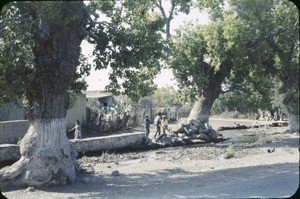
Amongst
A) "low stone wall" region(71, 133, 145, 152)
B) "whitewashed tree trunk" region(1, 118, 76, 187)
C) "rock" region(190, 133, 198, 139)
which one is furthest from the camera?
"rock" region(190, 133, 198, 139)

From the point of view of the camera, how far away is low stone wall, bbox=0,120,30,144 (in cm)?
1489

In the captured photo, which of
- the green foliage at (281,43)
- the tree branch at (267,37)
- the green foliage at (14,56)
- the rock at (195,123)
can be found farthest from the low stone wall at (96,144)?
the green foliage at (281,43)

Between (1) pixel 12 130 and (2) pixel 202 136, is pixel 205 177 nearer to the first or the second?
(1) pixel 12 130

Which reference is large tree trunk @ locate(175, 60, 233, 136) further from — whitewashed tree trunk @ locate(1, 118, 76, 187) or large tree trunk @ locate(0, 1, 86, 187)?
whitewashed tree trunk @ locate(1, 118, 76, 187)

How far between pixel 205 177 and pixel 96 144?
23.1 feet

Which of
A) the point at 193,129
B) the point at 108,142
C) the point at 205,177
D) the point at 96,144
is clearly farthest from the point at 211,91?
the point at 193,129

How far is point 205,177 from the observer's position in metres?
8.51

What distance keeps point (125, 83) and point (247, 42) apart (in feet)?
13.9

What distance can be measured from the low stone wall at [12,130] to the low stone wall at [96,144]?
2.45 meters

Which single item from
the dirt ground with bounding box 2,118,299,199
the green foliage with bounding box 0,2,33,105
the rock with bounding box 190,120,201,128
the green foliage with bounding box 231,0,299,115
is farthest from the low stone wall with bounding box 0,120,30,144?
the green foliage with bounding box 231,0,299,115

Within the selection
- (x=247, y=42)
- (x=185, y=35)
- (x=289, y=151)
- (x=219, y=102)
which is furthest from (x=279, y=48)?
(x=185, y=35)

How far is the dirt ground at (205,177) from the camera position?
21.7 ft

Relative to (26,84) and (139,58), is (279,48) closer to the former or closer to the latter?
(139,58)

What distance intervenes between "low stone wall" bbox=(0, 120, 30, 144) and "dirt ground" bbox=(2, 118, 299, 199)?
4343 mm
